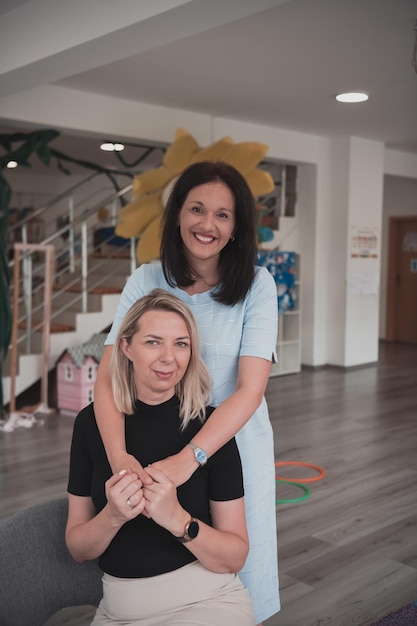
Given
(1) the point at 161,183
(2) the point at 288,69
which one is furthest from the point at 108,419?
(2) the point at 288,69

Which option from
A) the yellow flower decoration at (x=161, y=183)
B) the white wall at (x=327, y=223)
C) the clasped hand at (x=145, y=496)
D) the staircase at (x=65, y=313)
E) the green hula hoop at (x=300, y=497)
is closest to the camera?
the clasped hand at (x=145, y=496)

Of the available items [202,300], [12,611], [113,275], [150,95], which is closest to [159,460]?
[202,300]

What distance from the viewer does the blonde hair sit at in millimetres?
1488

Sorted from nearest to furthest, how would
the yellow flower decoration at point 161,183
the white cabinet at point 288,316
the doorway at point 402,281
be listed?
1. the yellow flower decoration at point 161,183
2. the white cabinet at point 288,316
3. the doorway at point 402,281

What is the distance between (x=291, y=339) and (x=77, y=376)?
2860 mm

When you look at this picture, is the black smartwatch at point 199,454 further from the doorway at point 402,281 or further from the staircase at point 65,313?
the doorway at point 402,281

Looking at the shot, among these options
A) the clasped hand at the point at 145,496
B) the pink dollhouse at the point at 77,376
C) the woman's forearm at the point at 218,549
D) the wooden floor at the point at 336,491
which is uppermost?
the clasped hand at the point at 145,496

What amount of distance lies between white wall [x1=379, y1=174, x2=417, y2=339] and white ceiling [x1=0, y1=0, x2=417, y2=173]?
305 cm

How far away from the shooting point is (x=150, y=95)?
5.45 m

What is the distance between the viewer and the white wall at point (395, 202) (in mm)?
9703

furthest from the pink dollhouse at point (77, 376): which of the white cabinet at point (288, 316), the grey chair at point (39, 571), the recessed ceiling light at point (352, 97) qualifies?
the grey chair at point (39, 571)

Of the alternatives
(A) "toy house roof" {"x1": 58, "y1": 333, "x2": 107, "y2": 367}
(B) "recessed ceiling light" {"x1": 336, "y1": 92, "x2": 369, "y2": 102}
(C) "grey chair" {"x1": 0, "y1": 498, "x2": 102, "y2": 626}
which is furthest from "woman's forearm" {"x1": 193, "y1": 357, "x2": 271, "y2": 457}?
(B) "recessed ceiling light" {"x1": 336, "y1": 92, "x2": 369, "y2": 102}

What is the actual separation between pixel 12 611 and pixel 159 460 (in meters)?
0.55

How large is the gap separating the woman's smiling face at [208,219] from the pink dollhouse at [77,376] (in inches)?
155
